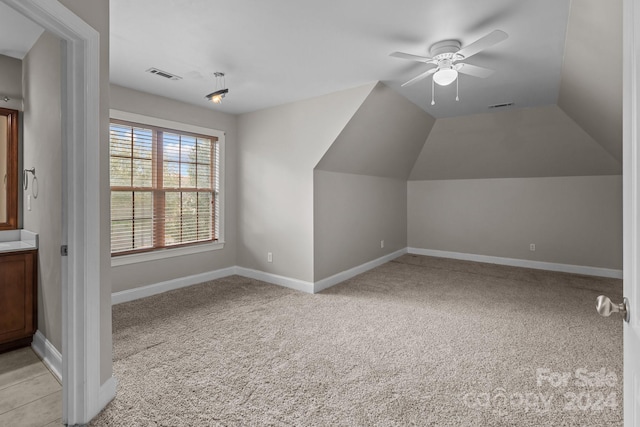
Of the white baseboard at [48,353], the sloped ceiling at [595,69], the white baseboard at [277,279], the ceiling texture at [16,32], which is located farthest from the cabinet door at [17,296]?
the sloped ceiling at [595,69]

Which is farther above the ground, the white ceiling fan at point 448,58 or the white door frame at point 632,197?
the white ceiling fan at point 448,58

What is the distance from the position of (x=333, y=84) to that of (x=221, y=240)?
2.66m

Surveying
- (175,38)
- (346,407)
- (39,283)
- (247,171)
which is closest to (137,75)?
(175,38)

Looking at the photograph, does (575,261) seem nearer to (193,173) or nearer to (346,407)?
(346,407)

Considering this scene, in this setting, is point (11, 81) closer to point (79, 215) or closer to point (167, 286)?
point (79, 215)

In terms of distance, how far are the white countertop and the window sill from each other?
820 mm

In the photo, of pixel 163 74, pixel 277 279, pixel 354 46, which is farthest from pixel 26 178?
pixel 354 46

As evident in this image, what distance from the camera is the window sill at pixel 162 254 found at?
3.47 metres

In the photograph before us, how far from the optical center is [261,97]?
3.81 metres

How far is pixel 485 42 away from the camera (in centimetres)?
216

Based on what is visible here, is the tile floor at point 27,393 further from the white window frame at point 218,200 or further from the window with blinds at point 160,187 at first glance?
the window with blinds at point 160,187

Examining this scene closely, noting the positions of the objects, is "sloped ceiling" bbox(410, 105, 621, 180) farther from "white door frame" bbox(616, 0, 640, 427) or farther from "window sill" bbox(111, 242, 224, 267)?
"white door frame" bbox(616, 0, 640, 427)

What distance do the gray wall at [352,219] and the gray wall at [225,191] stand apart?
1.46 metres

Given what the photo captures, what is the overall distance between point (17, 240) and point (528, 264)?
6.80 meters
